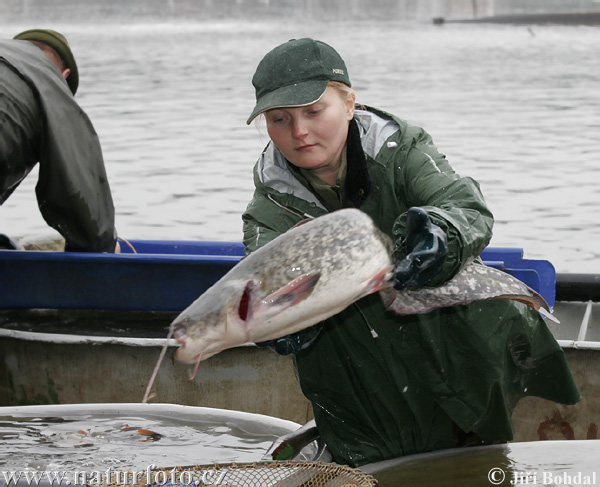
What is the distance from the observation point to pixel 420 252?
8.80 feet

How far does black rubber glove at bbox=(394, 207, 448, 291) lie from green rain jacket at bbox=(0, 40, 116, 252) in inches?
146

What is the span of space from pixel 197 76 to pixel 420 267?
3185 cm

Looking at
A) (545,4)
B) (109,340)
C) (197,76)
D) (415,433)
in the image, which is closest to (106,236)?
(109,340)

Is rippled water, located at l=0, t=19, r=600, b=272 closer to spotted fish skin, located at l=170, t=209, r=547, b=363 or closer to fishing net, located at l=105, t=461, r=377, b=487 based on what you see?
spotted fish skin, located at l=170, t=209, r=547, b=363

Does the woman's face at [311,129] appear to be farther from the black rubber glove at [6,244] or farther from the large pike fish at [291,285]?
the black rubber glove at [6,244]

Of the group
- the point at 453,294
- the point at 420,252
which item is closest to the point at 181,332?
the point at 420,252

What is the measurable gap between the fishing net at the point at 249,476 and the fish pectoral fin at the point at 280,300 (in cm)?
70

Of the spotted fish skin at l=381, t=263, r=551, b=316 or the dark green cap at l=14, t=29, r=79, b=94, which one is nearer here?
the spotted fish skin at l=381, t=263, r=551, b=316

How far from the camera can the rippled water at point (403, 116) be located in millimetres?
12766

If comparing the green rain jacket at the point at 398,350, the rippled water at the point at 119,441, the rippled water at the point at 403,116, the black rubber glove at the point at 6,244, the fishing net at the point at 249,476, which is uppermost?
the green rain jacket at the point at 398,350

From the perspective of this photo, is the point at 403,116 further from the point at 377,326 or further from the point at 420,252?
the point at 420,252

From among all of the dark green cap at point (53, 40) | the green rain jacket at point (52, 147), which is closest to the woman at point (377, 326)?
the green rain jacket at point (52, 147)

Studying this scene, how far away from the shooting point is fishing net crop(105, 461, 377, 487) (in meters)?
3.14

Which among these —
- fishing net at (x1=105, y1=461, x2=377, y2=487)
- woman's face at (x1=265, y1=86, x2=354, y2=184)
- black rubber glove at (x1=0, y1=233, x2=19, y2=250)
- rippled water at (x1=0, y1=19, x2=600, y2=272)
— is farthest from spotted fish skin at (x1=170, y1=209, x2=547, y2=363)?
black rubber glove at (x1=0, y1=233, x2=19, y2=250)
